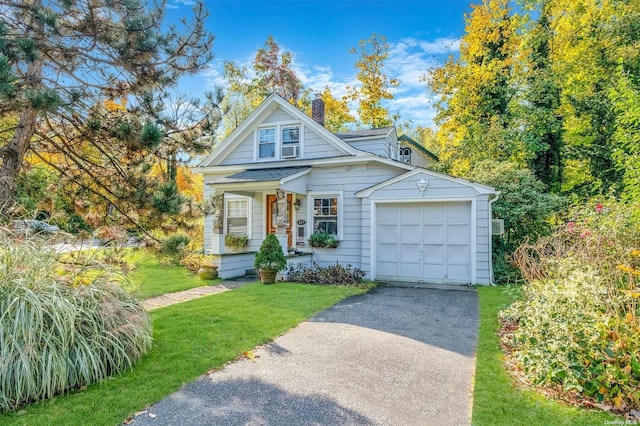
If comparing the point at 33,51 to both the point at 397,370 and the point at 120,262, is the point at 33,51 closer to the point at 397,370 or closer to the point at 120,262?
the point at 120,262

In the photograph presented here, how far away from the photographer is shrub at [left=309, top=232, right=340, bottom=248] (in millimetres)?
10648

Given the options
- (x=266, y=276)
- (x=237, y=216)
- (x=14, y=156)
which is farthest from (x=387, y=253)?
(x=14, y=156)

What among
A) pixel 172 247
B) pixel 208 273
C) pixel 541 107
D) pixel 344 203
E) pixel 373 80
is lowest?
pixel 208 273

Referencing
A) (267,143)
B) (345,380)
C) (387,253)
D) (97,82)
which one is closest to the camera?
(345,380)

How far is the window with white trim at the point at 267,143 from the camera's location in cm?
1208

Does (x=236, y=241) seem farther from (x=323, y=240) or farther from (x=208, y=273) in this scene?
(x=323, y=240)

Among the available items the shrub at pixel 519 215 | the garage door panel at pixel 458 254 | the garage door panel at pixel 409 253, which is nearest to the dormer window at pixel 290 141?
the garage door panel at pixel 409 253

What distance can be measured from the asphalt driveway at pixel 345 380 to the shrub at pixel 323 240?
15.5ft

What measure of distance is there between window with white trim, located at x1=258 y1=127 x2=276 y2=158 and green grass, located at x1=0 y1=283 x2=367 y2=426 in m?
5.32

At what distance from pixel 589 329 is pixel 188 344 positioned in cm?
460

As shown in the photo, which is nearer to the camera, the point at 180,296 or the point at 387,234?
the point at 180,296

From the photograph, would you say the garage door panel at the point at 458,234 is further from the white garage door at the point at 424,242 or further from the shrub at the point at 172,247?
the shrub at the point at 172,247

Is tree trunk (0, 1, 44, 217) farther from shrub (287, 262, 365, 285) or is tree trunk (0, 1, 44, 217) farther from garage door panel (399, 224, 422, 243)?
garage door panel (399, 224, 422, 243)

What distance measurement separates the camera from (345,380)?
370cm
